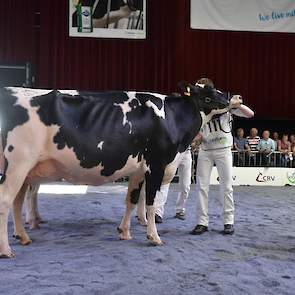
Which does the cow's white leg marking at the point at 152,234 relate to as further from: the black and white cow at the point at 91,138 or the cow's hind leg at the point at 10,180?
the cow's hind leg at the point at 10,180

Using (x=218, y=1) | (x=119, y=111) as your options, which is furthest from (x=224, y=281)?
(x=218, y=1)

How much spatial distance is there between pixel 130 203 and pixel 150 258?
1.01 m

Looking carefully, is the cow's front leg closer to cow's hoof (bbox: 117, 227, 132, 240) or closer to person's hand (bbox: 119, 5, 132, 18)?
cow's hoof (bbox: 117, 227, 132, 240)

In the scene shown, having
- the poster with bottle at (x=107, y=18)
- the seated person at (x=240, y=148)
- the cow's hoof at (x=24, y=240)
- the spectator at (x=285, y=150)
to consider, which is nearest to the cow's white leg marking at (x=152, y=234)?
the cow's hoof at (x=24, y=240)

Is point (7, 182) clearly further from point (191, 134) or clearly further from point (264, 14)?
point (264, 14)

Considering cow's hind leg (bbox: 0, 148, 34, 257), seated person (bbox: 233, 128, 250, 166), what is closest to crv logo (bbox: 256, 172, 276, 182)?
seated person (bbox: 233, 128, 250, 166)

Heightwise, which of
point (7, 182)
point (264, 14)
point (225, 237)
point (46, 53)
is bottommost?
point (225, 237)

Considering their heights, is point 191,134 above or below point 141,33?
below

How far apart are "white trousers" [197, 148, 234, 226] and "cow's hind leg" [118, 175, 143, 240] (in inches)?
31.4

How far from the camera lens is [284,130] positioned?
643 inches

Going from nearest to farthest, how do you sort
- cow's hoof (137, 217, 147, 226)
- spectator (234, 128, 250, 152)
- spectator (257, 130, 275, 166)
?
cow's hoof (137, 217, 147, 226), spectator (257, 130, 275, 166), spectator (234, 128, 250, 152)

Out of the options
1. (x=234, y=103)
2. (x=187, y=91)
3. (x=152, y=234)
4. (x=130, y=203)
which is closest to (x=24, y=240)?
(x=130, y=203)

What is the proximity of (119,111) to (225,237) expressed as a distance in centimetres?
177

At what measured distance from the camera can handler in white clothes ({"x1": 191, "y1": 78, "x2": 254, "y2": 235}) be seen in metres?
5.66
